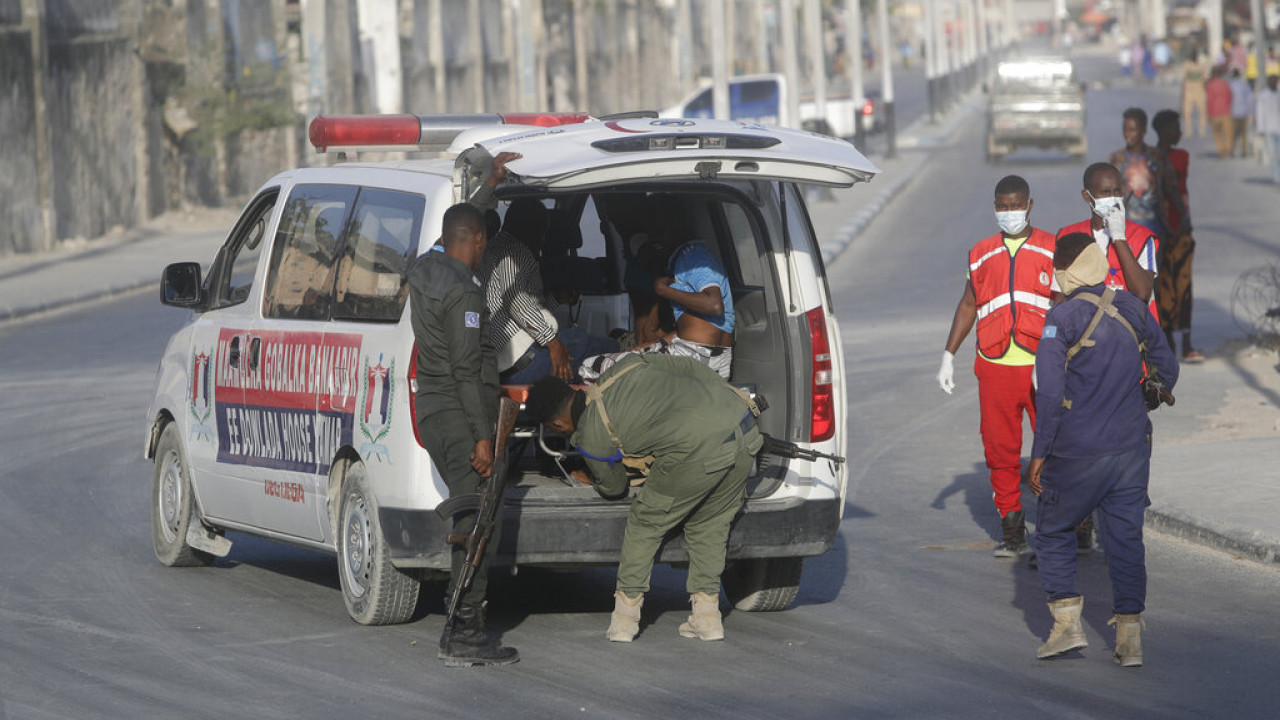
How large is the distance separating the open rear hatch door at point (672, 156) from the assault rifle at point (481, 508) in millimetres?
864

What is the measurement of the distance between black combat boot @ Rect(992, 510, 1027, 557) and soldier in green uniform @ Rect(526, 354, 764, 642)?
220cm

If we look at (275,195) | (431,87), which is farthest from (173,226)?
(275,195)

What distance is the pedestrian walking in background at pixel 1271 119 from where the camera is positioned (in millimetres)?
34500

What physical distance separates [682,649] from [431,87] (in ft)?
147

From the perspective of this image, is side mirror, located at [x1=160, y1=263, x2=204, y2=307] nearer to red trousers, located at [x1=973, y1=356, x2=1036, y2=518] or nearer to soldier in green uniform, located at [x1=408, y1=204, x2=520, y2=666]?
soldier in green uniform, located at [x1=408, y1=204, x2=520, y2=666]

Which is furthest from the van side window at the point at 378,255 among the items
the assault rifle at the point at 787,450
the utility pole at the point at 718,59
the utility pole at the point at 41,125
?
the utility pole at the point at 718,59

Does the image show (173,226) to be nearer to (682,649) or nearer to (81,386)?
(81,386)

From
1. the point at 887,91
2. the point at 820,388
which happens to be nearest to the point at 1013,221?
the point at 820,388

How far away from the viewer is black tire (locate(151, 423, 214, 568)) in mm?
9445

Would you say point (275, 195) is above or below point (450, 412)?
above

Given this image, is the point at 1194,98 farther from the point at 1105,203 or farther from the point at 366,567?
the point at 366,567

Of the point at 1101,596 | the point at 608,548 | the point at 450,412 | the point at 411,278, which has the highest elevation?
the point at 411,278

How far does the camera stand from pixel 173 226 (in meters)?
34.9

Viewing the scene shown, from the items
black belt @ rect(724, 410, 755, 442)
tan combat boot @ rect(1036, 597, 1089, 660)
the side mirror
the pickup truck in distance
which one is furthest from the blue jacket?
the pickup truck in distance
